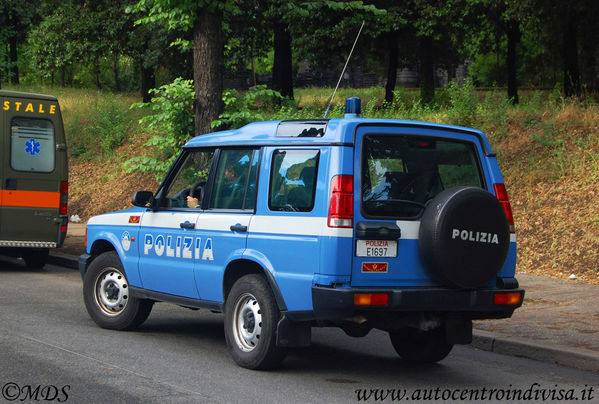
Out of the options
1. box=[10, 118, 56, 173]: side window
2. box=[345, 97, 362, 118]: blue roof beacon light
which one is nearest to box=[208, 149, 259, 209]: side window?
box=[345, 97, 362, 118]: blue roof beacon light

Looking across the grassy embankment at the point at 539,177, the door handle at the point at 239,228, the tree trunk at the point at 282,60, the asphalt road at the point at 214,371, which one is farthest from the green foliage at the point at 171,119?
the tree trunk at the point at 282,60

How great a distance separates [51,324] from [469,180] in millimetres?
4743

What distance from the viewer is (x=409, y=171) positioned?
7051 mm

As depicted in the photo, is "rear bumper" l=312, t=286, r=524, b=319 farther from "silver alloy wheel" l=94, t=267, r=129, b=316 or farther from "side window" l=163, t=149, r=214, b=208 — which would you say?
"silver alloy wheel" l=94, t=267, r=129, b=316

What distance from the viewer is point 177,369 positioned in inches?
285

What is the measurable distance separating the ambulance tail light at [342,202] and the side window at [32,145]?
30.7 ft

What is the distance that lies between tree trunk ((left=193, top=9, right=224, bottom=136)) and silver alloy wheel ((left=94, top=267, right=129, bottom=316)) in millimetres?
6131

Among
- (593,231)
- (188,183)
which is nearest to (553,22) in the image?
(593,231)

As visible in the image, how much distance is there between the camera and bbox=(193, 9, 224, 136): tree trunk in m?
15.1

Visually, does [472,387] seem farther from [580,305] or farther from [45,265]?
[45,265]

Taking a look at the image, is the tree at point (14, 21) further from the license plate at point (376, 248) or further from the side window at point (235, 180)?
the license plate at point (376, 248)

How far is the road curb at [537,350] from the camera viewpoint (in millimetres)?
7945

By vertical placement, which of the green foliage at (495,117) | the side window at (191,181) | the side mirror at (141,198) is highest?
the green foliage at (495,117)

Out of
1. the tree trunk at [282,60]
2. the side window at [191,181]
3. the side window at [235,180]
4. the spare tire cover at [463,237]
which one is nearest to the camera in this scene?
the spare tire cover at [463,237]
